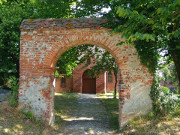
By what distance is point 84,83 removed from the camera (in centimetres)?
2423

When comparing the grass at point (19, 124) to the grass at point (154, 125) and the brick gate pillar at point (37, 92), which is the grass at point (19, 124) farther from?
the grass at point (154, 125)

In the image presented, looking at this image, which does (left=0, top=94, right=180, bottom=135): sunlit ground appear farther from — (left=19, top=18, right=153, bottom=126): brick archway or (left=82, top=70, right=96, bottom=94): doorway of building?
(left=82, top=70, right=96, bottom=94): doorway of building

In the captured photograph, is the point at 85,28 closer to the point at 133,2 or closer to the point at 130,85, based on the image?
the point at 133,2

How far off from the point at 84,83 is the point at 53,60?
18.0 meters

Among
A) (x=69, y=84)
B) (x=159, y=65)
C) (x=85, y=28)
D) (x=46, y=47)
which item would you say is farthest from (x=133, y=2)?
(x=69, y=84)

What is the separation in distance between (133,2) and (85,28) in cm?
204

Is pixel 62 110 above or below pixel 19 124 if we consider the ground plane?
below

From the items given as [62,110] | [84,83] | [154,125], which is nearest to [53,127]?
Result: [62,110]

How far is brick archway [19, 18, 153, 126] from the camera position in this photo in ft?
19.4

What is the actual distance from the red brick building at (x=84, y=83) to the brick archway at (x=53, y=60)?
54.8 feet

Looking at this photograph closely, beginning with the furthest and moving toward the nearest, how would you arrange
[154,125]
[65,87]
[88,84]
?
1. [88,84]
2. [65,87]
3. [154,125]

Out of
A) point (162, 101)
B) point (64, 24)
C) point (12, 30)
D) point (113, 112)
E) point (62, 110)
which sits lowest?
point (113, 112)

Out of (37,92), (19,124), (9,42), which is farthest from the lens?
(9,42)

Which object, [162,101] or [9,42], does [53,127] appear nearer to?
[162,101]
